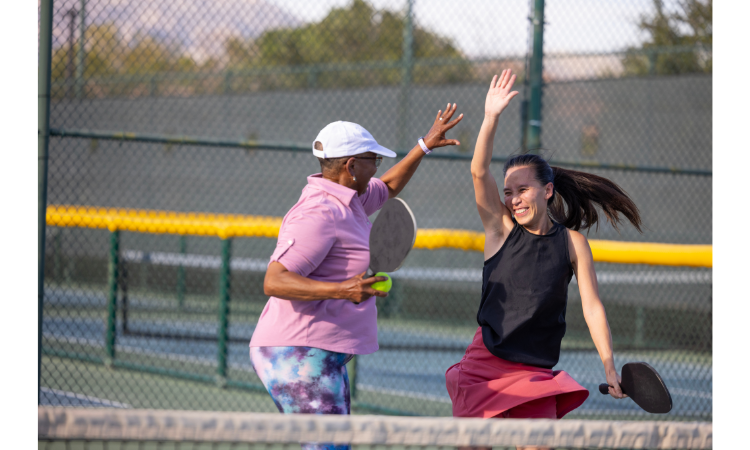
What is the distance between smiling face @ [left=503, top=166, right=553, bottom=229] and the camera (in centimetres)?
286

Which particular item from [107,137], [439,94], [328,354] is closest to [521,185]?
[328,354]

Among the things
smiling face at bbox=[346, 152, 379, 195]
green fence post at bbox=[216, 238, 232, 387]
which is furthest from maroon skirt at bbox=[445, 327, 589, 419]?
green fence post at bbox=[216, 238, 232, 387]

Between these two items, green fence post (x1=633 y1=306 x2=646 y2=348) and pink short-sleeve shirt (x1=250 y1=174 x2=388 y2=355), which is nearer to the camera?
pink short-sleeve shirt (x1=250 y1=174 x2=388 y2=355)

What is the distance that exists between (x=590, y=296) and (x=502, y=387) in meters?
0.52

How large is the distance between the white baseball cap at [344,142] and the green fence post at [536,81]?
267 cm

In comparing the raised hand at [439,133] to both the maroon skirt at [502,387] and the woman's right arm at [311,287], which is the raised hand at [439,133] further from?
the woman's right arm at [311,287]

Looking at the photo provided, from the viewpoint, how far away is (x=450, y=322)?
10336 millimetres

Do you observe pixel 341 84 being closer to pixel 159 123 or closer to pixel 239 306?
pixel 159 123

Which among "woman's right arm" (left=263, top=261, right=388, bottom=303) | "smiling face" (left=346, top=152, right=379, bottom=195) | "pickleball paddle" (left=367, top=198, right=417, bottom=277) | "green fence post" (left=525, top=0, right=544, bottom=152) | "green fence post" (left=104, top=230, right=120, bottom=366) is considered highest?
"green fence post" (left=525, top=0, right=544, bottom=152)

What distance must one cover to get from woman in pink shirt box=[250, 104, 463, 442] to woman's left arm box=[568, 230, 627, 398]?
Answer: 866 mm

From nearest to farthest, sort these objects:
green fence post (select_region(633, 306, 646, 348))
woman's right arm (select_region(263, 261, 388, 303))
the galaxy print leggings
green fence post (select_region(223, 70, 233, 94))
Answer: woman's right arm (select_region(263, 261, 388, 303)) → the galaxy print leggings → green fence post (select_region(633, 306, 646, 348)) → green fence post (select_region(223, 70, 233, 94))

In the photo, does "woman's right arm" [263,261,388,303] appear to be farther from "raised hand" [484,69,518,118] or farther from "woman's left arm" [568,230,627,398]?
"woman's left arm" [568,230,627,398]

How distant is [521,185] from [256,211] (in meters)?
12.1

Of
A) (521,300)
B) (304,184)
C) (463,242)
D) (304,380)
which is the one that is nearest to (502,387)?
(521,300)
